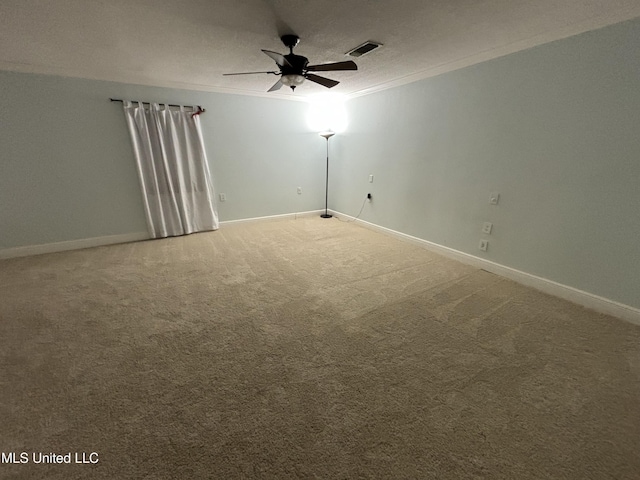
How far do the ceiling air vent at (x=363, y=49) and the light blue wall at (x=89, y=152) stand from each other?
220 centimetres

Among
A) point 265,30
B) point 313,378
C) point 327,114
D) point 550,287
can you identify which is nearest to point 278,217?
point 327,114

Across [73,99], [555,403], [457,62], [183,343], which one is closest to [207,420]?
[183,343]

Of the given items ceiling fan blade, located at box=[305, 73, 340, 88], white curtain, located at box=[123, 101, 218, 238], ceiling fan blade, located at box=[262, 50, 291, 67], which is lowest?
white curtain, located at box=[123, 101, 218, 238]

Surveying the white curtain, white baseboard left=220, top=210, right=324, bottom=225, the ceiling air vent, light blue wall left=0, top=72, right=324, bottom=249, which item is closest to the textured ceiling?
the ceiling air vent

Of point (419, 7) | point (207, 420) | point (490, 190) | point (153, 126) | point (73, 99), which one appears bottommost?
point (207, 420)

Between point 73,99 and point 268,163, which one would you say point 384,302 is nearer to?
point 268,163

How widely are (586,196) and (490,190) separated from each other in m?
0.75

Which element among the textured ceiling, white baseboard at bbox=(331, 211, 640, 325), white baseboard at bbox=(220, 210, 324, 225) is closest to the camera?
the textured ceiling

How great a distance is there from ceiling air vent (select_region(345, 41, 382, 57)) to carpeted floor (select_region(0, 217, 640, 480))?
2136 mm

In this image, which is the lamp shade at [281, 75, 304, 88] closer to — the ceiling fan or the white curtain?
the ceiling fan

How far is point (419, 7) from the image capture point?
172cm

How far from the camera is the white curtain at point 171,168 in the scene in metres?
3.55

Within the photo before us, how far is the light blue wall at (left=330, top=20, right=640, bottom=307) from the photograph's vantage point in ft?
6.36

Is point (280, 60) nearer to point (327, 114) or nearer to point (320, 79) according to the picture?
point (320, 79)
